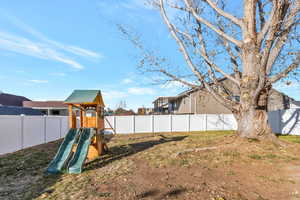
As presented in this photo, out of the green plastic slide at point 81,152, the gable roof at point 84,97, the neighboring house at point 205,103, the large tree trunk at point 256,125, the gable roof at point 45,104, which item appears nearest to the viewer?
the green plastic slide at point 81,152

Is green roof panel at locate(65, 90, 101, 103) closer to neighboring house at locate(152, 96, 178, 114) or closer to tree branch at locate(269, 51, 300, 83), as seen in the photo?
tree branch at locate(269, 51, 300, 83)

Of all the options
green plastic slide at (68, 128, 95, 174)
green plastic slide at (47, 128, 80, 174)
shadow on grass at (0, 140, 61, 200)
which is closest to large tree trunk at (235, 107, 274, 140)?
green plastic slide at (68, 128, 95, 174)

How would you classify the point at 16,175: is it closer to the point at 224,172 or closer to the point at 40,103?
the point at 224,172

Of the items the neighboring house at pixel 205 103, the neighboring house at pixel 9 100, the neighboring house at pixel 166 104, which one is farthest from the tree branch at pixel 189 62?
the neighboring house at pixel 9 100

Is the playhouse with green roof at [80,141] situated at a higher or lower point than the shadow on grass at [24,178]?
higher

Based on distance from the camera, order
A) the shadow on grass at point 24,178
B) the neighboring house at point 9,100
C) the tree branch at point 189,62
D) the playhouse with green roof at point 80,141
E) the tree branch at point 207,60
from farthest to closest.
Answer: the neighboring house at point 9,100 < the tree branch at point 189,62 < the tree branch at point 207,60 < the playhouse with green roof at point 80,141 < the shadow on grass at point 24,178

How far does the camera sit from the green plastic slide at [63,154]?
463 cm

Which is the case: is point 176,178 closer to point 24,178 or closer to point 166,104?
point 24,178

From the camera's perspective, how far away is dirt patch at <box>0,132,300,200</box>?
311cm

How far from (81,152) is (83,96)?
2.34 metres

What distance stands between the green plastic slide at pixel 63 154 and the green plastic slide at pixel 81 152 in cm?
19

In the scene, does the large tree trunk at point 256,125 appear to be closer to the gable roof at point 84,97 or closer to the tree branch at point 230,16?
the tree branch at point 230,16

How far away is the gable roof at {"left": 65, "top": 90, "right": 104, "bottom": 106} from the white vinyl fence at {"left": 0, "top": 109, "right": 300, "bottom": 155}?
3.09 m

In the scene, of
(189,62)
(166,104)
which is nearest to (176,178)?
(189,62)
